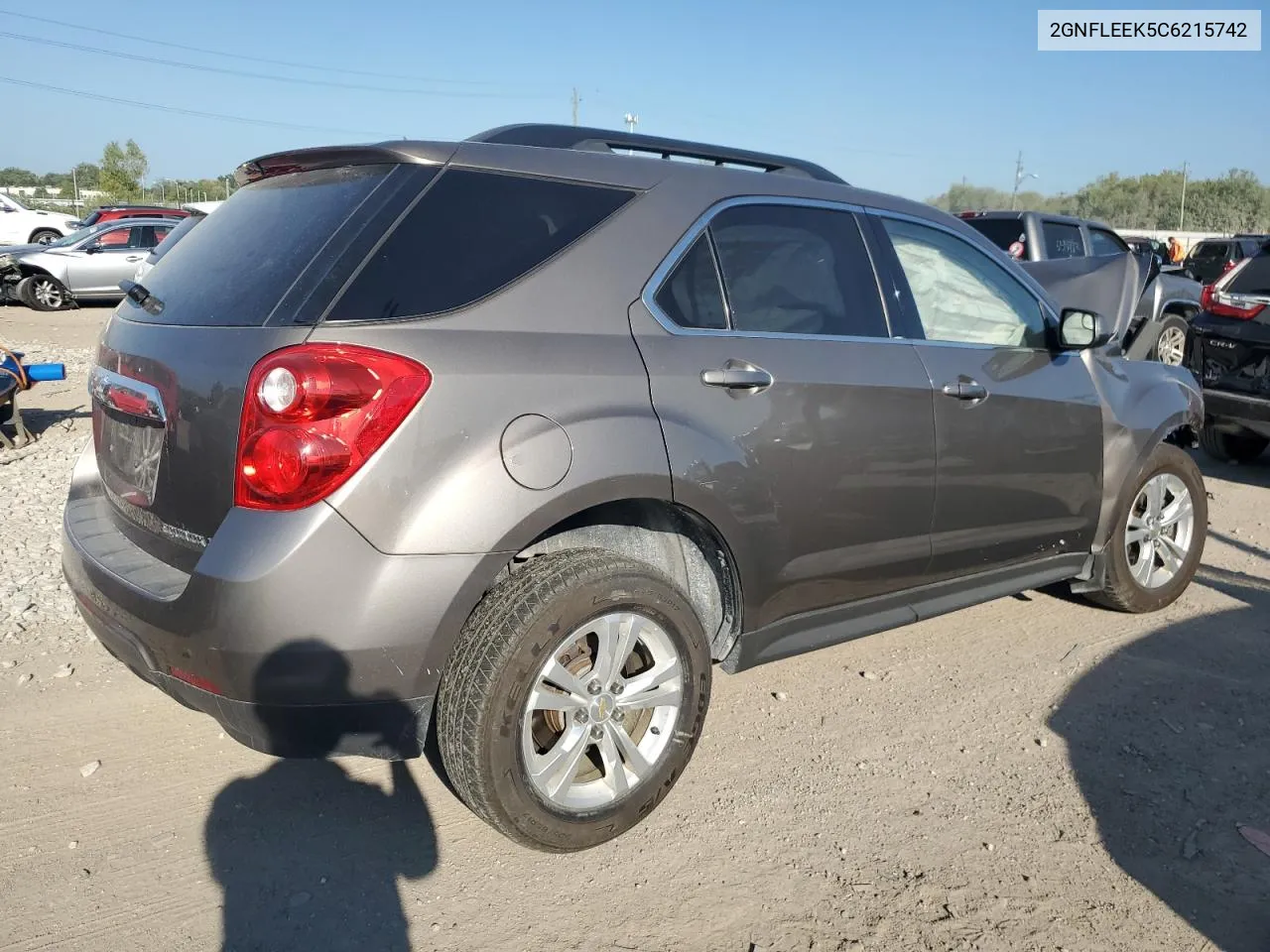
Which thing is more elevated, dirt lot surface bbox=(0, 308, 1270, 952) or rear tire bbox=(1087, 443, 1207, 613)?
rear tire bbox=(1087, 443, 1207, 613)

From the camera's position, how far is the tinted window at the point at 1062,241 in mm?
10086

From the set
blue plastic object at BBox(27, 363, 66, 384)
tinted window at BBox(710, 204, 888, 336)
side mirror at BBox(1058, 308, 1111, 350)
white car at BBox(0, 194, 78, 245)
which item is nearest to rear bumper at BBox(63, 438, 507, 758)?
tinted window at BBox(710, 204, 888, 336)

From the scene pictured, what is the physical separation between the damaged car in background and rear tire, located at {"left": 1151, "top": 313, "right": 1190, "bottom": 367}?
15514 mm

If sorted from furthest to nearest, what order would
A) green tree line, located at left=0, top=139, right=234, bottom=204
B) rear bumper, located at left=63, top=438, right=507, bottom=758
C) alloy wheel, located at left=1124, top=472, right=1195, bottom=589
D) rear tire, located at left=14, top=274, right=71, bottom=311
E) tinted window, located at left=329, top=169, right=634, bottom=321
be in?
green tree line, located at left=0, top=139, right=234, bottom=204
rear tire, located at left=14, top=274, right=71, bottom=311
alloy wheel, located at left=1124, top=472, right=1195, bottom=589
tinted window, located at left=329, top=169, right=634, bottom=321
rear bumper, located at left=63, top=438, right=507, bottom=758

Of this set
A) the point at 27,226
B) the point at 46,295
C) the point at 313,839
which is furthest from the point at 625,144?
the point at 27,226

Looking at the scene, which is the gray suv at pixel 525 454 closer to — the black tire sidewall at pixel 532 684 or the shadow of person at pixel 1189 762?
the black tire sidewall at pixel 532 684

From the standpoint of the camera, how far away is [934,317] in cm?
364

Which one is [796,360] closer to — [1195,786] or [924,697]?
[924,697]

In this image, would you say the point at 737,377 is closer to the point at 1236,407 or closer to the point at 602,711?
the point at 602,711

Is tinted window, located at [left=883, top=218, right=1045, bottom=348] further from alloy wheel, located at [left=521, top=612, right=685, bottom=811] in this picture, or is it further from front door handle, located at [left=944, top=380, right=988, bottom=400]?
alloy wheel, located at [left=521, top=612, right=685, bottom=811]

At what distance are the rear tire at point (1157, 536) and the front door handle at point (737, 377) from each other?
7.04 ft

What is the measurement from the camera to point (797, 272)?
3.25 metres

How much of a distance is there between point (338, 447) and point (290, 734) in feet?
2.31

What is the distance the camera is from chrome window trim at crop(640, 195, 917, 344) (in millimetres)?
2840
